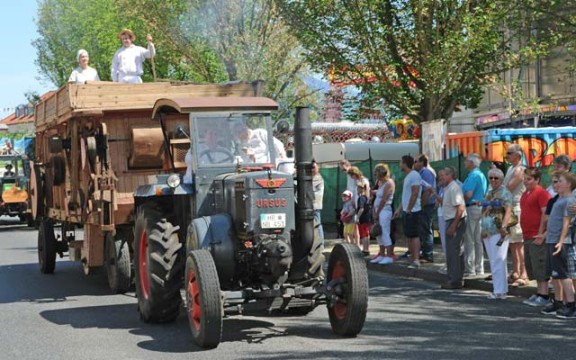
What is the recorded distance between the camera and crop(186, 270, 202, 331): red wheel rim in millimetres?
9391

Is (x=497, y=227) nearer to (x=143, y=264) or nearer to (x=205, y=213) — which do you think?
(x=205, y=213)

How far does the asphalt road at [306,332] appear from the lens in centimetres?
905

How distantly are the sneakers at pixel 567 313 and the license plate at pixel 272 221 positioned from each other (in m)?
3.36

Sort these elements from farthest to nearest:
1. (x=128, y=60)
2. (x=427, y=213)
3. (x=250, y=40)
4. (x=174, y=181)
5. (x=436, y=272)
Result: 1. (x=250, y=40)
2. (x=427, y=213)
3. (x=128, y=60)
4. (x=436, y=272)
5. (x=174, y=181)

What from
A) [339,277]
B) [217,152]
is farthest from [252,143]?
[339,277]

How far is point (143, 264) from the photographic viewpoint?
11375 mm

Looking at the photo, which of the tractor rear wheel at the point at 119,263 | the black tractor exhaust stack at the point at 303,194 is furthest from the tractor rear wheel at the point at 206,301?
the tractor rear wheel at the point at 119,263

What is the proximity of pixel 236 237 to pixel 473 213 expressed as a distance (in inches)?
217

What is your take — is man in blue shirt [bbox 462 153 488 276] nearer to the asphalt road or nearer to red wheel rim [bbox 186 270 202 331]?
the asphalt road

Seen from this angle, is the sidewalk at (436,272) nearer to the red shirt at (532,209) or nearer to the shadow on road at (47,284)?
the red shirt at (532,209)

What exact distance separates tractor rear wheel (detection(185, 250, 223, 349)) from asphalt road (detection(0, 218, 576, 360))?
0.50ft

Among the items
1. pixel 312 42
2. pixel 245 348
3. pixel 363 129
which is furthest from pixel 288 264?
pixel 363 129

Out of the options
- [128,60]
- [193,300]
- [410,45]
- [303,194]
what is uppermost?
[410,45]

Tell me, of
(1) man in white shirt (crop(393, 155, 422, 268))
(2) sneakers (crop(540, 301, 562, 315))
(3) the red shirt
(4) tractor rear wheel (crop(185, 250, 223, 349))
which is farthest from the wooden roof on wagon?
(2) sneakers (crop(540, 301, 562, 315))
